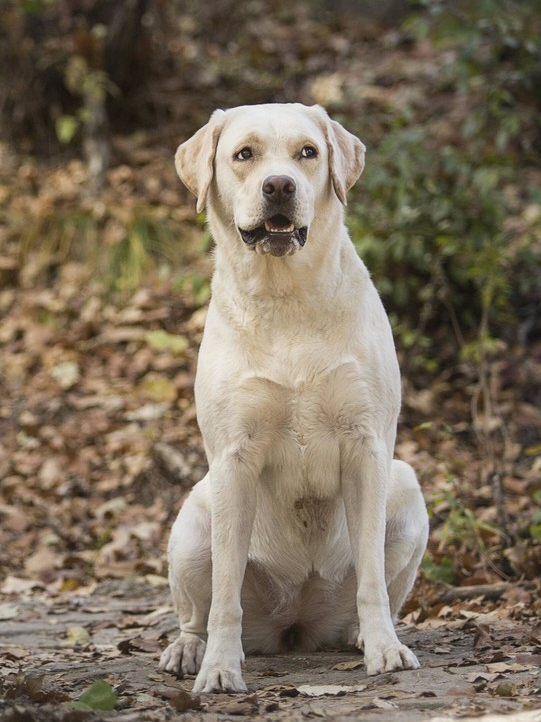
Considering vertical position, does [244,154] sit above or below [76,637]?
above

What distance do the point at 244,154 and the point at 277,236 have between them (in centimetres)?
33

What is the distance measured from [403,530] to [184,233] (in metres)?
5.75

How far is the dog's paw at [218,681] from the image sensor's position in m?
3.25

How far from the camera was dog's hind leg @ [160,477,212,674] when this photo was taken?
3842 millimetres

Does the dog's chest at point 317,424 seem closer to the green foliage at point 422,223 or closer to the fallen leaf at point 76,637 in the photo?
the fallen leaf at point 76,637

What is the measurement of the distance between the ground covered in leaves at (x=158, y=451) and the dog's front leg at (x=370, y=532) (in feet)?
0.59

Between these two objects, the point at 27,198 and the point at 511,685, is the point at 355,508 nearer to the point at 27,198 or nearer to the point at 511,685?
the point at 511,685

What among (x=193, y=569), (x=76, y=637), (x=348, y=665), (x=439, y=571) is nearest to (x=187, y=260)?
(x=439, y=571)

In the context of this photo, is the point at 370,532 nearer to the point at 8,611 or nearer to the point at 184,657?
the point at 184,657

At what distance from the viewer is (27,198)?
9930 mm

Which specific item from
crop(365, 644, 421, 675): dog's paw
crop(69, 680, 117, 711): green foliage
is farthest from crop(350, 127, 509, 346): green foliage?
crop(69, 680, 117, 711): green foliage

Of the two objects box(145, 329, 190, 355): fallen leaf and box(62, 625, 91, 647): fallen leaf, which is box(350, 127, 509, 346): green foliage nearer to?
box(145, 329, 190, 355): fallen leaf

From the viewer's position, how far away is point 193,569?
3.85m

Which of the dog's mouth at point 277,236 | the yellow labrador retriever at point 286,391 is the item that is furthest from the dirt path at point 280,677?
the dog's mouth at point 277,236
